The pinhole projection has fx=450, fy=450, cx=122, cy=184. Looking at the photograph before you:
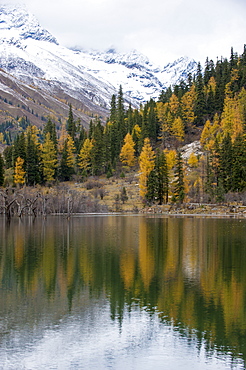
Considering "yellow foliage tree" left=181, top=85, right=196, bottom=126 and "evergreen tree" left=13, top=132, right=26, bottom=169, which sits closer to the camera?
"evergreen tree" left=13, top=132, right=26, bottom=169

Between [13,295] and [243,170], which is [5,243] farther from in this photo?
[243,170]

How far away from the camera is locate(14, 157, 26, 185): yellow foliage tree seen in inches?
4161

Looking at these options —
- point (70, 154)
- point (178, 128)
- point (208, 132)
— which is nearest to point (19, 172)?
point (70, 154)

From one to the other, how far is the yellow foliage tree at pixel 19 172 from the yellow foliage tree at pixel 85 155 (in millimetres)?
19002

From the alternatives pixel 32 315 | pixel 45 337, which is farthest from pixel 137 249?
pixel 45 337

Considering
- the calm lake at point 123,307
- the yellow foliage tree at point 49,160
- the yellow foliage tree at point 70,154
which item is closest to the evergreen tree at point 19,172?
the yellow foliage tree at point 49,160

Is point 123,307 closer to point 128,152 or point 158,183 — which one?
point 158,183

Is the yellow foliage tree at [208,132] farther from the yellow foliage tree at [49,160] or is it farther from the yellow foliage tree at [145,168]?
the yellow foliage tree at [49,160]

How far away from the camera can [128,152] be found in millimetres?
119188

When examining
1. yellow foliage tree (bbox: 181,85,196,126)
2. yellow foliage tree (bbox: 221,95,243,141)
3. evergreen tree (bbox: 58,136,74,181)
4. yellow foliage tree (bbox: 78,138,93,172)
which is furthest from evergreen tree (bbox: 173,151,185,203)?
yellow foliage tree (bbox: 181,85,196,126)

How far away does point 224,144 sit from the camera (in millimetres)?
94562

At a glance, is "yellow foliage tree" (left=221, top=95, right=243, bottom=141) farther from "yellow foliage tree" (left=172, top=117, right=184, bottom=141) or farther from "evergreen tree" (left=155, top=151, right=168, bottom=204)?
"evergreen tree" (left=155, top=151, right=168, bottom=204)

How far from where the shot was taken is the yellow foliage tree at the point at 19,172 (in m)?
106

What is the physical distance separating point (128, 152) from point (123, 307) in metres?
99.2
